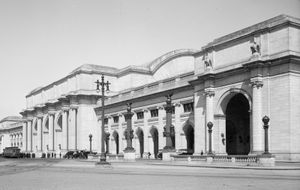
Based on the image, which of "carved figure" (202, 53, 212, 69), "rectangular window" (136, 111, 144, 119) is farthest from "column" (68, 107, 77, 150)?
"carved figure" (202, 53, 212, 69)

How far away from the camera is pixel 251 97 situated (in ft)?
153

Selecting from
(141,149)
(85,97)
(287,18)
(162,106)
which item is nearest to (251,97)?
(287,18)

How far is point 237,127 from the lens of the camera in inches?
2191

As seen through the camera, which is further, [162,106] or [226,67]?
[162,106]

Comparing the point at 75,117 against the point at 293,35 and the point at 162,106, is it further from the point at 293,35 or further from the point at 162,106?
the point at 293,35

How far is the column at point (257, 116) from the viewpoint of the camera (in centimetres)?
4484

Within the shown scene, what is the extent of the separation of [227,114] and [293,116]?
41.5ft

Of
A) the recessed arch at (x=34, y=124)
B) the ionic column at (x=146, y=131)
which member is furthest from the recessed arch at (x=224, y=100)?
the recessed arch at (x=34, y=124)

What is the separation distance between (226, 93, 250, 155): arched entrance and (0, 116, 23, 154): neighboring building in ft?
336

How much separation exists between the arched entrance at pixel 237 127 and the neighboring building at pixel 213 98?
0.13m

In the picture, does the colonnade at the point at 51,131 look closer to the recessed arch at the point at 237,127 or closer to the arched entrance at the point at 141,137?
the arched entrance at the point at 141,137

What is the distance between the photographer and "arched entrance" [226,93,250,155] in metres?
55.3

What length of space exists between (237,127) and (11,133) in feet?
392

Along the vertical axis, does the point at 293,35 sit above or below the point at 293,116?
above
